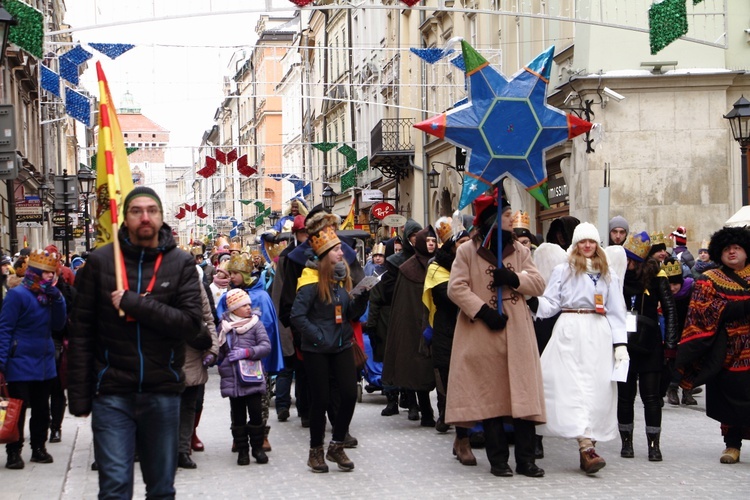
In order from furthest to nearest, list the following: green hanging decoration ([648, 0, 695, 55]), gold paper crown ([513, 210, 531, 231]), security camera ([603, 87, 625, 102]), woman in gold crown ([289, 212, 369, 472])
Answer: security camera ([603, 87, 625, 102])
green hanging decoration ([648, 0, 695, 55])
gold paper crown ([513, 210, 531, 231])
woman in gold crown ([289, 212, 369, 472])

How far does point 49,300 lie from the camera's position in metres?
10.0

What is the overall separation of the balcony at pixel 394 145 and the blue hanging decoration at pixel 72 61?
16.9 metres

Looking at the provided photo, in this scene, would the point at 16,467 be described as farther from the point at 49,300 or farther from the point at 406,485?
the point at 406,485

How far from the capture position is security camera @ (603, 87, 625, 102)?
21438 millimetres

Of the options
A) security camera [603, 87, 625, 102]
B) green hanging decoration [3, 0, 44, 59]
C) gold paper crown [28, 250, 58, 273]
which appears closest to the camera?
gold paper crown [28, 250, 58, 273]

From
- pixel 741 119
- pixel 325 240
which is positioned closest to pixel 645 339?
pixel 325 240

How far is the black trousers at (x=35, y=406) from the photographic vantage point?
9852 mm

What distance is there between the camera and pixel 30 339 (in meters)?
9.84

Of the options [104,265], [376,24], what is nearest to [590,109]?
[104,265]

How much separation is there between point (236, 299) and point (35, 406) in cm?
191

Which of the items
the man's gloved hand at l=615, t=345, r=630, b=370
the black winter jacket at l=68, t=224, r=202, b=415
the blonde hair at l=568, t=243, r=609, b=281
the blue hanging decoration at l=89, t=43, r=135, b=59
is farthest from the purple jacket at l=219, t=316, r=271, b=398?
the blue hanging decoration at l=89, t=43, r=135, b=59

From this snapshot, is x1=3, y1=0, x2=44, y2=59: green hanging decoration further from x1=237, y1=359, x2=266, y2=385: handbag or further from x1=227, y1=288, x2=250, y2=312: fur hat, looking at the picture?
x1=237, y1=359, x2=266, y2=385: handbag

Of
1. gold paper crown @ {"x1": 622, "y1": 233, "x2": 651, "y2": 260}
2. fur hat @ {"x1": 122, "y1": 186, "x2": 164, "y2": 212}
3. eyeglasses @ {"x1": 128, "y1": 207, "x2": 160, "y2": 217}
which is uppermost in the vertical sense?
fur hat @ {"x1": 122, "y1": 186, "x2": 164, "y2": 212}

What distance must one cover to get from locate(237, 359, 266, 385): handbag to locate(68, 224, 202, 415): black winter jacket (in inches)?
143
